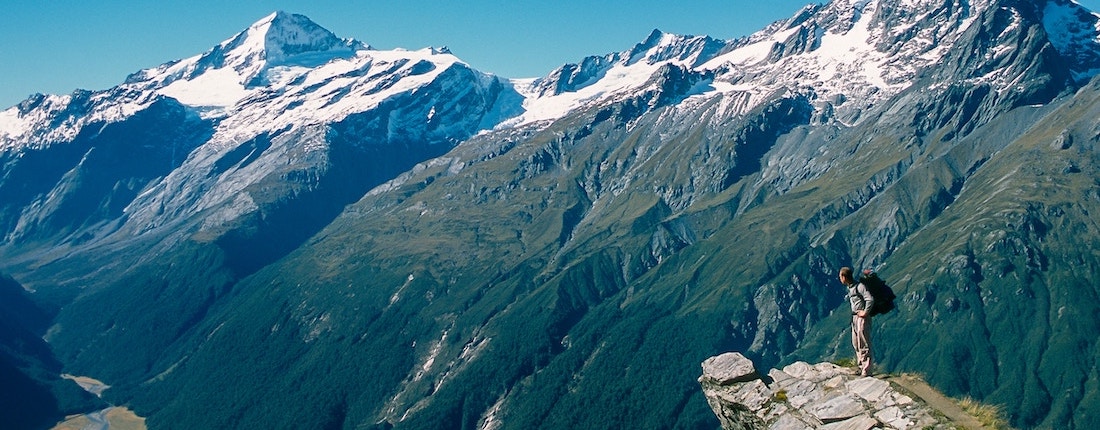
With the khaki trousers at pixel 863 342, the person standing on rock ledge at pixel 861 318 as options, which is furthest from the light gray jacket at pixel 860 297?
the khaki trousers at pixel 863 342

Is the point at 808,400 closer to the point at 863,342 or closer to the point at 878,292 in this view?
the point at 863,342

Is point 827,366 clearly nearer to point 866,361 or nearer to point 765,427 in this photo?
point 866,361

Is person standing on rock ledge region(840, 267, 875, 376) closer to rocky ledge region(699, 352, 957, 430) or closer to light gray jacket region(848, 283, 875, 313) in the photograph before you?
light gray jacket region(848, 283, 875, 313)

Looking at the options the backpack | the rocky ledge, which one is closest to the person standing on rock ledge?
the backpack

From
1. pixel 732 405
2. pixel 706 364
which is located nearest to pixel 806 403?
pixel 732 405

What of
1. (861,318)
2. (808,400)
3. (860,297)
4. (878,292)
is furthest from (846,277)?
(808,400)
